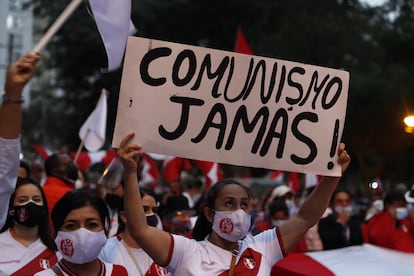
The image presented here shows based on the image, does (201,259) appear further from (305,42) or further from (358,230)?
(305,42)

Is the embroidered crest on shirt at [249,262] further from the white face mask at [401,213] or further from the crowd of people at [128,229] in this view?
the white face mask at [401,213]

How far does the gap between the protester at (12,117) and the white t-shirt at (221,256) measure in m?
1.01

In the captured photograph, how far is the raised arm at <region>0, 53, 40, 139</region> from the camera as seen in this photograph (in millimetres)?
2947

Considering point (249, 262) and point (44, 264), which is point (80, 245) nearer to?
point (44, 264)

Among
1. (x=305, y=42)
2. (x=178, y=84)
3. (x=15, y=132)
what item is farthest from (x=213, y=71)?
(x=305, y=42)

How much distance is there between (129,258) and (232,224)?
930 millimetres

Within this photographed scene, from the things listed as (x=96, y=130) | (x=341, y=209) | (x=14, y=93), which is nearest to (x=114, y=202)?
(x=341, y=209)

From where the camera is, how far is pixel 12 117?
300 cm

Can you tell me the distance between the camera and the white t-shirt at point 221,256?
380 cm

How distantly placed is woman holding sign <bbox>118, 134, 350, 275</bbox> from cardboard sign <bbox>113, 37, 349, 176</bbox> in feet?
0.45

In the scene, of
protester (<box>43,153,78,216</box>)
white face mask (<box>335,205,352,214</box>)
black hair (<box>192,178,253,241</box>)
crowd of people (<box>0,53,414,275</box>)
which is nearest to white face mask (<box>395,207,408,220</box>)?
white face mask (<box>335,205,352,214</box>)

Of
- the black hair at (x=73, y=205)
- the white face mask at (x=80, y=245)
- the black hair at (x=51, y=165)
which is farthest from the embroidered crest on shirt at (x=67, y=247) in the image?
the black hair at (x=51, y=165)

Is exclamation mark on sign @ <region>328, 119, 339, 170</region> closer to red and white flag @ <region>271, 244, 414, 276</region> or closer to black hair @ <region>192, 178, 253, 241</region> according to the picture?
black hair @ <region>192, 178, 253, 241</region>

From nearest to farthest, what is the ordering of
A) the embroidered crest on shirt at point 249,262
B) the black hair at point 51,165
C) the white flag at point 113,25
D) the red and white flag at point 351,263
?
1. the embroidered crest on shirt at point 249,262
2. the white flag at point 113,25
3. the red and white flag at point 351,263
4. the black hair at point 51,165
